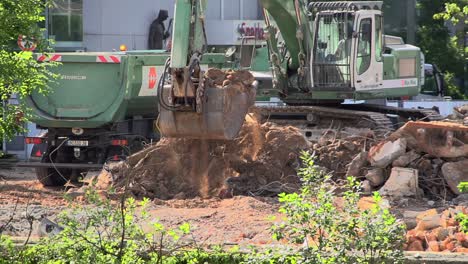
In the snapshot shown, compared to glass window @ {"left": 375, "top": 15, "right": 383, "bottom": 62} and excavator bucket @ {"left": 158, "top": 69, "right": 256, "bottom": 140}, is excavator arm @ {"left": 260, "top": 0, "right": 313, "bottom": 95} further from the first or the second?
excavator bucket @ {"left": 158, "top": 69, "right": 256, "bottom": 140}

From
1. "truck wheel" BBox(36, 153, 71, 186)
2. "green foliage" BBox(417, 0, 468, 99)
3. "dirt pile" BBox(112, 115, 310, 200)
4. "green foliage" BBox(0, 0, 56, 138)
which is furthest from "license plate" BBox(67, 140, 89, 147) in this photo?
"green foliage" BBox(417, 0, 468, 99)

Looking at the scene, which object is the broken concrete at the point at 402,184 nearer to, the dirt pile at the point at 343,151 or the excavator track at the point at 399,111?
the dirt pile at the point at 343,151

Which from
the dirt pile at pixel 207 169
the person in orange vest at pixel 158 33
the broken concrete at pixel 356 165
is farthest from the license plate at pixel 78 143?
the person in orange vest at pixel 158 33

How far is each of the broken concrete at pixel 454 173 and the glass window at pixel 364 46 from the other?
3.88 metres

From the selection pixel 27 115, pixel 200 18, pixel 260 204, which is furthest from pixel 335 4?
pixel 27 115

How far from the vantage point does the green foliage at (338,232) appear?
726cm

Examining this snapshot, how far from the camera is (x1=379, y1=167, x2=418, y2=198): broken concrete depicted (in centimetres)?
1695

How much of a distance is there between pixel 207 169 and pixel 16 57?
9.42 m

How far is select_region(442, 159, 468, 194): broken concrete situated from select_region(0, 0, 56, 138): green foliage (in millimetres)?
9946

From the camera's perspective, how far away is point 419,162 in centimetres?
1755

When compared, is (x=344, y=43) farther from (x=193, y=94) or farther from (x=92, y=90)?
(x=193, y=94)

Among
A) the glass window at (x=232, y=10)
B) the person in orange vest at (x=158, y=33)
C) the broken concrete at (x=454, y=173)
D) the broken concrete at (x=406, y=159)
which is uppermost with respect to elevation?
the glass window at (x=232, y=10)

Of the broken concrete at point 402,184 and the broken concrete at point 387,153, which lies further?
the broken concrete at point 387,153

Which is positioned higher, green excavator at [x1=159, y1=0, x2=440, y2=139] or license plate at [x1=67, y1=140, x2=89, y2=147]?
green excavator at [x1=159, y1=0, x2=440, y2=139]
